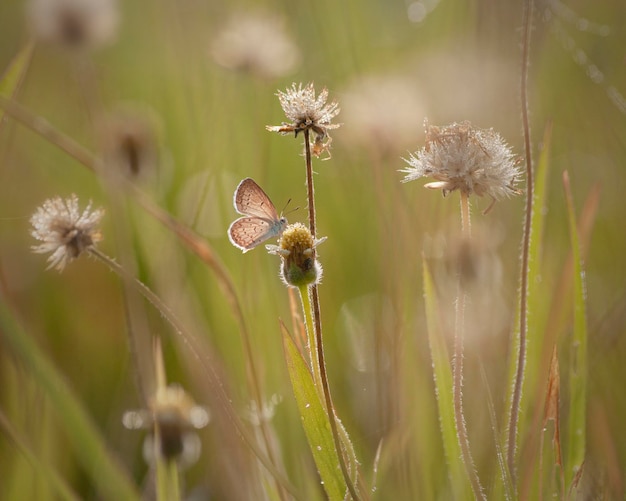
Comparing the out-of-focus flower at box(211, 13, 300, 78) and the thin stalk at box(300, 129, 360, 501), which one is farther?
the out-of-focus flower at box(211, 13, 300, 78)

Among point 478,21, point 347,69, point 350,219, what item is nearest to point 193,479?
point 350,219

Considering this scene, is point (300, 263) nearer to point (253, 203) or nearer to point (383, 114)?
point (253, 203)

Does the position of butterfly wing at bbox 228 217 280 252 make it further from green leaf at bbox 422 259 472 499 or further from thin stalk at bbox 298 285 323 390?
green leaf at bbox 422 259 472 499

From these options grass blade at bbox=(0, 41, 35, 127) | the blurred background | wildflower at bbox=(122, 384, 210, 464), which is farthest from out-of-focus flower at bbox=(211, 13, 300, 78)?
wildflower at bbox=(122, 384, 210, 464)

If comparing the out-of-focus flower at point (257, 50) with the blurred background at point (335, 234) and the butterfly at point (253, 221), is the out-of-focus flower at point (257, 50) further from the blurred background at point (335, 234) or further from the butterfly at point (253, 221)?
the butterfly at point (253, 221)

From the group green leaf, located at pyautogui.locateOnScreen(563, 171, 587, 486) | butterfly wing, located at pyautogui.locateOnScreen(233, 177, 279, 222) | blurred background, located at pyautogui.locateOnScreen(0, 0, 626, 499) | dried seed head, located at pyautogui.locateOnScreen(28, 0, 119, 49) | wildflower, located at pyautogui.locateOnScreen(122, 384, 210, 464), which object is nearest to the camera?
butterfly wing, located at pyautogui.locateOnScreen(233, 177, 279, 222)

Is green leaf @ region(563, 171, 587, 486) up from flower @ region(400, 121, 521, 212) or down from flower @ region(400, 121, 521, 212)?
down

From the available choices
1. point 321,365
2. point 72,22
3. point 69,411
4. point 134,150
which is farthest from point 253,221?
point 72,22
